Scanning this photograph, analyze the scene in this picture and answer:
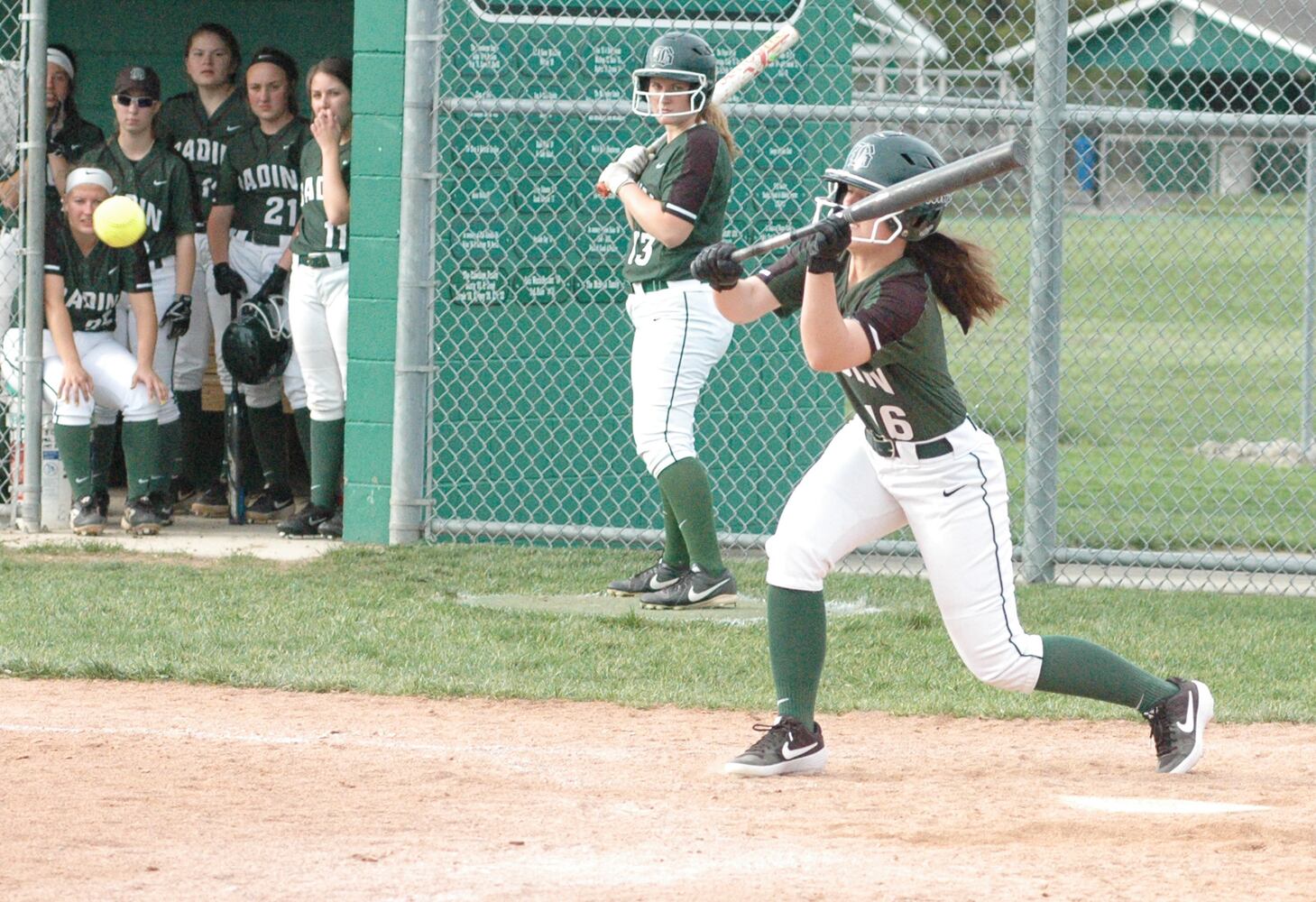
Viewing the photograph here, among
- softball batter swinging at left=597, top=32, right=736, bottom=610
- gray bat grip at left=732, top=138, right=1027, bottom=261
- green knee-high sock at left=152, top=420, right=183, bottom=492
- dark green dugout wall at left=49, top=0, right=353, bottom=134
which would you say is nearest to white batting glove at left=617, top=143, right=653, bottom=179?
softball batter swinging at left=597, top=32, right=736, bottom=610

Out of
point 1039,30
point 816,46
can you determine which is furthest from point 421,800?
point 816,46

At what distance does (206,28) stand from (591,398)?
7.78 feet

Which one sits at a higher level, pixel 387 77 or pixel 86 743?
pixel 387 77

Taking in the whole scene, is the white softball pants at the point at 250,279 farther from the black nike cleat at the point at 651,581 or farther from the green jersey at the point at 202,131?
the black nike cleat at the point at 651,581

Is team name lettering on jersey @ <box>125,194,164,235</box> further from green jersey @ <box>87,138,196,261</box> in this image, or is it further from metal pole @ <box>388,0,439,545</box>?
metal pole @ <box>388,0,439,545</box>

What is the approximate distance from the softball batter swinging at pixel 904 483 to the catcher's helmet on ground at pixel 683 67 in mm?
1761

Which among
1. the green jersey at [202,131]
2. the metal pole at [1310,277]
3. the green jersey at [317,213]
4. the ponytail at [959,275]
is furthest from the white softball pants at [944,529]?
the green jersey at [202,131]

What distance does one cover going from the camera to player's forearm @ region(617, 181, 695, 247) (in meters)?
5.83

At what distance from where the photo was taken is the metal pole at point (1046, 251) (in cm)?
668

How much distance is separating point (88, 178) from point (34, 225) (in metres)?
0.29

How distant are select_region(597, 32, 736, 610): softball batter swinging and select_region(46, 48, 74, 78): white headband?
3.07 meters

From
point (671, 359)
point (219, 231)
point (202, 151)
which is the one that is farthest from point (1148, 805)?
point (202, 151)

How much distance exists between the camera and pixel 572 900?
3184mm

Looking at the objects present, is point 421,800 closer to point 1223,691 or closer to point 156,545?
point 1223,691
